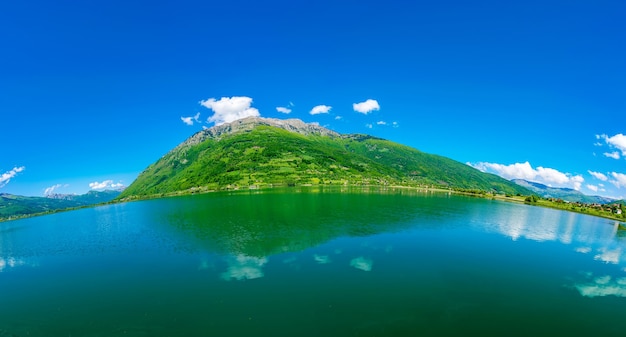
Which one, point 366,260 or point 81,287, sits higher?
point 366,260

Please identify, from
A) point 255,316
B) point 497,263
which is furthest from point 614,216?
point 255,316

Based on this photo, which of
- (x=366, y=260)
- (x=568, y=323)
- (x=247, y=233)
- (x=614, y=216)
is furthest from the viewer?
(x=614, y=216)

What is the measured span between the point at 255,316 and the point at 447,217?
79.5 metres

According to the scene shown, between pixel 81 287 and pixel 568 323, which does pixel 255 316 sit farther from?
pixel 568 323

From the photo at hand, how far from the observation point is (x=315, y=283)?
3519 centimetres

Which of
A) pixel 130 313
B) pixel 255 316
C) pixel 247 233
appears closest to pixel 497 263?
pixel 255 316

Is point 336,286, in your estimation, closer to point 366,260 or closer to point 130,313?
point 366,260

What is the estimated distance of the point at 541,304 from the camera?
103 ft

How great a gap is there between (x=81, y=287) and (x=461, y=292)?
51631mm

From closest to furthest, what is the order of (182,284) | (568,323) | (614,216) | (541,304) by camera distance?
(568,323) → (541,304) → (182,284) → (614,216)

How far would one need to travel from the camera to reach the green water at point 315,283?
26.6 metres

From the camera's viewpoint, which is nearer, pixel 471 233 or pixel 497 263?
pixel 497 263

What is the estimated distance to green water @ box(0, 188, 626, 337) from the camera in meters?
26.6

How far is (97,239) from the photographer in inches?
2625
